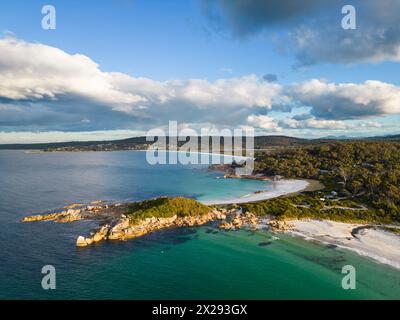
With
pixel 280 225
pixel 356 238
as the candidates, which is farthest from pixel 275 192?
pixel 356 238

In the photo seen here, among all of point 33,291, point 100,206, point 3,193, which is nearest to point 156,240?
point 33,291

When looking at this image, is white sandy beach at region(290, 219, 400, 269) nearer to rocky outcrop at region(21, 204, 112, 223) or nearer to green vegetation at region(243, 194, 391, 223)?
green vegetation at region(243, 194, 391, 223)

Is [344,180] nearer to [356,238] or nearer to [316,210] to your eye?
[316,210]

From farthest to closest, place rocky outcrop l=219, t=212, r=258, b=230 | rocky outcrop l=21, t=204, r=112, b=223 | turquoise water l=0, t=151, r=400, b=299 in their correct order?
rocky outcrop l=21, t=204, r=112, b=223 → rocky outcrop l=219, t=212, r=258, b=230 → turquoise water l=0, t=151, r=400, b=299

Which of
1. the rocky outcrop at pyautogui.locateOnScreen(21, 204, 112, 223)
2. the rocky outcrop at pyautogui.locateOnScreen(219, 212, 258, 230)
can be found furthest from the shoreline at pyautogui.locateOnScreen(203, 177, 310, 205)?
the rocky outcrop at pyautogui.locateOnScreen(21, 204, 112, 223)

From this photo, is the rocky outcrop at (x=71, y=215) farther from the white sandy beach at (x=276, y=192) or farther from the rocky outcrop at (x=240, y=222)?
the white sandy beach at (x=276, y=192)
